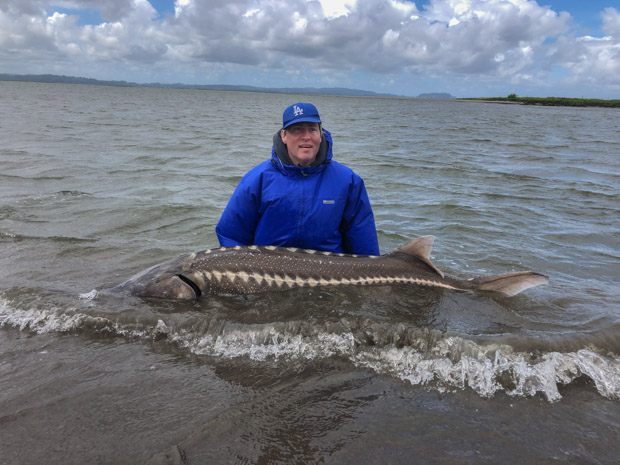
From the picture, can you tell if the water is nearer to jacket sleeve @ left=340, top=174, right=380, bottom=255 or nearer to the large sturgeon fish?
the large sturgeon fish

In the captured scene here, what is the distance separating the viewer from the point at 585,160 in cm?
1725

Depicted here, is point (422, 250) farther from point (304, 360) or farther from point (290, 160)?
point (304, 360)

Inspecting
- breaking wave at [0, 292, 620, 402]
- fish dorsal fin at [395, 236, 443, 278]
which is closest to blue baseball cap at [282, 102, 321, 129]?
fish dorsal fin at [395, 236, 443, 278]

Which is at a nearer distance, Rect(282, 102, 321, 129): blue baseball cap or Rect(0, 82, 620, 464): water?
Rect(0, 82, 620, 464): water

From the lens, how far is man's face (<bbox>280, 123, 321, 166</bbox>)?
14.8 ft

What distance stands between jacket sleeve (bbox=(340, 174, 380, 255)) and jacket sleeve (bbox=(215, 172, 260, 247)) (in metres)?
0.98

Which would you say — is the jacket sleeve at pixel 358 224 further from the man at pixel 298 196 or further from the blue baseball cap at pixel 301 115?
the blue baseball cap at pixel 301 115

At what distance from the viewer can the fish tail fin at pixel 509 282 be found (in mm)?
4590

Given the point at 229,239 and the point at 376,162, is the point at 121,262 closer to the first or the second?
the point at 229,239

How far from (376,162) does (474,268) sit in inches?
393

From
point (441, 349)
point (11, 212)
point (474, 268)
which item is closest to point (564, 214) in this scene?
point (474, 268)

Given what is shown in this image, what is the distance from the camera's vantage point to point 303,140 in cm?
450

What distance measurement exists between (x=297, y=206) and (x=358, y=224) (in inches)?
30.1

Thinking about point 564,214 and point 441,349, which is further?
point 564,214
